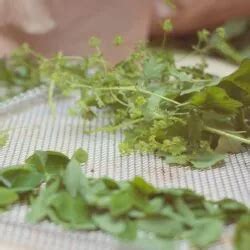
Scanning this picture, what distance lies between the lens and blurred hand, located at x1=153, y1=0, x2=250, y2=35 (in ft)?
2.92

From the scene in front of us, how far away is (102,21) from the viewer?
0.84 metres

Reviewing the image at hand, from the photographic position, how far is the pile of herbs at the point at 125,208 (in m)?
0.42

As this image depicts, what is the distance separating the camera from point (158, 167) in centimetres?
54

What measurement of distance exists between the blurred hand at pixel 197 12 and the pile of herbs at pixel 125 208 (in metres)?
0.45

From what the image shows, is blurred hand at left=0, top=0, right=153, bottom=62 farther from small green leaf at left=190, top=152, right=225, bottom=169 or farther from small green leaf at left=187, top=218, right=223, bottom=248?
small green leaf at left=187, top=218, right=223, bottom=248

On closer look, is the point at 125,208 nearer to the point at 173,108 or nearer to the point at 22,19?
the point at 173,108

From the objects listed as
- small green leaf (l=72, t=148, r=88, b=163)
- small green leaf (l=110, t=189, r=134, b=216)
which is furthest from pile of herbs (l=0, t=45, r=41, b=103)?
small green leaf (l=110, t=189, r=134, b=216)

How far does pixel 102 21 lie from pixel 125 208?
1.47ft

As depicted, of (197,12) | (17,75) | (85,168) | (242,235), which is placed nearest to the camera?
(242,235)

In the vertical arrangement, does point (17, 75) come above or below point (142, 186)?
above

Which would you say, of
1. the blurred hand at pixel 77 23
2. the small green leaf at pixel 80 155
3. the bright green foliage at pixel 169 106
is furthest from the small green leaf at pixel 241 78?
the blurred hand at pixel 77 23

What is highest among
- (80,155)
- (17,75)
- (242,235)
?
(17,75)

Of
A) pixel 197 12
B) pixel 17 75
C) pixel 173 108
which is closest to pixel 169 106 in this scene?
pixel 173 108

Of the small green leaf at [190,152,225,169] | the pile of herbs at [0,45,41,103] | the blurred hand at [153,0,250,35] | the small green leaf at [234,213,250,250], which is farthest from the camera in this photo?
the blurred hand at [153,0,250,35]
